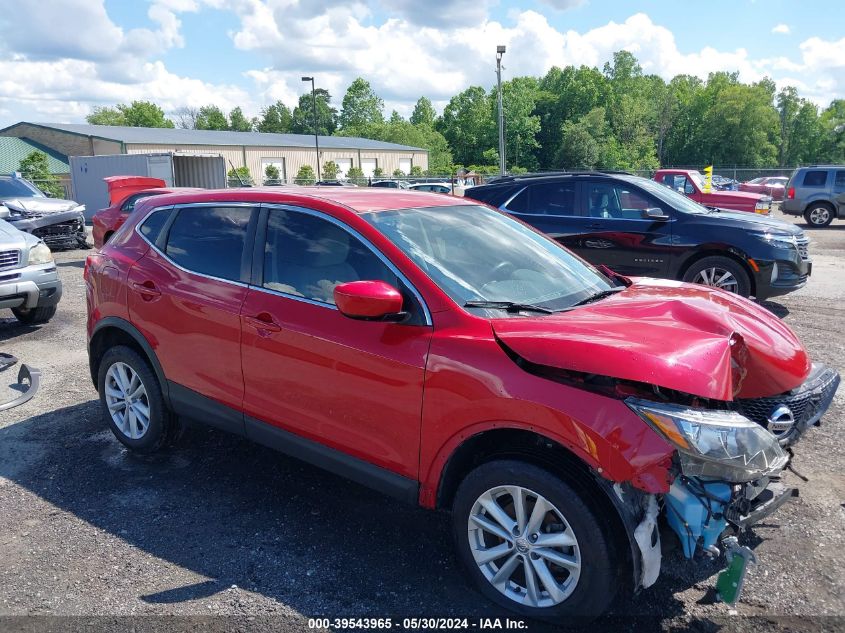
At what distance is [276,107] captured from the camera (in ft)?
388

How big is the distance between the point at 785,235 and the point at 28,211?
53.2 feet

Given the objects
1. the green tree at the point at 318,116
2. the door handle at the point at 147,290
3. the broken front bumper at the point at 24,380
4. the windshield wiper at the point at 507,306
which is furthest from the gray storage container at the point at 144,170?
the green tree at the point at 318,116

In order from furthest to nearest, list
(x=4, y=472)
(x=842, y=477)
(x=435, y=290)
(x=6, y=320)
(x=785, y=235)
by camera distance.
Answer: (x=6, y=320) → (x=785, y=235) → (x=4, y=472) → (x=842, y=477) → (x=435, y=290)

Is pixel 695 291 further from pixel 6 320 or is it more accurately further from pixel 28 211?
pixel 28 211

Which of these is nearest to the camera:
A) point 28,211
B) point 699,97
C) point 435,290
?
point 435,290

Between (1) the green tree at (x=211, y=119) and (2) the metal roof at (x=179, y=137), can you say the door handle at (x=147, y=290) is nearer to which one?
(2) the metal roof at (x=179, y=137)

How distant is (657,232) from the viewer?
874 cm

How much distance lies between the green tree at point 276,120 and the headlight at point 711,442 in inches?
4617

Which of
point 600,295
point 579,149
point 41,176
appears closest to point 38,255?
point 600,295

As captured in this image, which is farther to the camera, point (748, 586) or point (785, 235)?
point (785, 235)

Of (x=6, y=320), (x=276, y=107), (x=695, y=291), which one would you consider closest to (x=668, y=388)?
(x=695, y=291)

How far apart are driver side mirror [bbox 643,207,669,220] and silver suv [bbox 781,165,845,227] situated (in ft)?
50.9

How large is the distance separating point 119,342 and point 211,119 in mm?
114773

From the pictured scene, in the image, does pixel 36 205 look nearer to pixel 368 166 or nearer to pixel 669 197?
pixel 669 197
